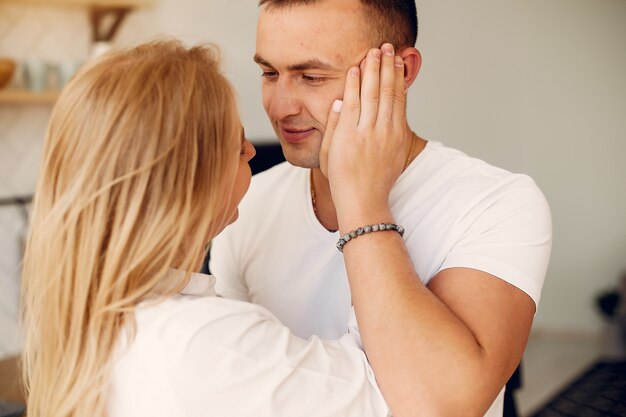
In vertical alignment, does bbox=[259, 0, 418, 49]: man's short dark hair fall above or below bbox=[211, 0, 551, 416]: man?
above

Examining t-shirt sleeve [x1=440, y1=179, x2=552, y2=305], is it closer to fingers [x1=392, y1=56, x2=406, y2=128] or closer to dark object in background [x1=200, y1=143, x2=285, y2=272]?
fingers [x1=392, y1=56, x2=406, y2=128]

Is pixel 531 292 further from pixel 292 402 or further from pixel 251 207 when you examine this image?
pixel 251 207

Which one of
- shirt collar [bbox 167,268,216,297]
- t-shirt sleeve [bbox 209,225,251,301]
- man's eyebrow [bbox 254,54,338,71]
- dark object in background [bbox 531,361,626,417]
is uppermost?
man's eyebrow [bbox 254,54,338,71]

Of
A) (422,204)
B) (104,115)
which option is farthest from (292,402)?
(422,204)

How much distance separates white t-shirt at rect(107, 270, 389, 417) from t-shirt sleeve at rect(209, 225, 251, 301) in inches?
23.8

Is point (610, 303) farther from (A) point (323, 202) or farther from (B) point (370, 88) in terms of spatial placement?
(B) point (370, 88)

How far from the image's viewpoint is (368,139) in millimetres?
1115

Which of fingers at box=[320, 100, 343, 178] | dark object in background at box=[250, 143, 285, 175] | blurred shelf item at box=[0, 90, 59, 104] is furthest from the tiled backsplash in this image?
fingers at box=[320, 100, 343, 178]

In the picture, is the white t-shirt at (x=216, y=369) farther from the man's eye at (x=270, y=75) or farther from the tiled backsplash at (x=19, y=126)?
the tiled backsplash at (x=19, y=126)

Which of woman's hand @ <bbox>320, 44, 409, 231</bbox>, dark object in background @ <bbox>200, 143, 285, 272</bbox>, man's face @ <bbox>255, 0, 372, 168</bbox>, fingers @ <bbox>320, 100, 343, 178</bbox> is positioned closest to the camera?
woman's hand @ <bbox>320, 44, 409, 231</bbox>

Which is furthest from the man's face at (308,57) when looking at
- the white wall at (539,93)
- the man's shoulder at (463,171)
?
the white wall at (539,93)

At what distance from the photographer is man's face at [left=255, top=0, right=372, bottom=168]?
4.27ft

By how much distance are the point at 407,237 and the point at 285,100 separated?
14.1 inches

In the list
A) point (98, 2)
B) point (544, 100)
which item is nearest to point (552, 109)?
point (544, 100)
